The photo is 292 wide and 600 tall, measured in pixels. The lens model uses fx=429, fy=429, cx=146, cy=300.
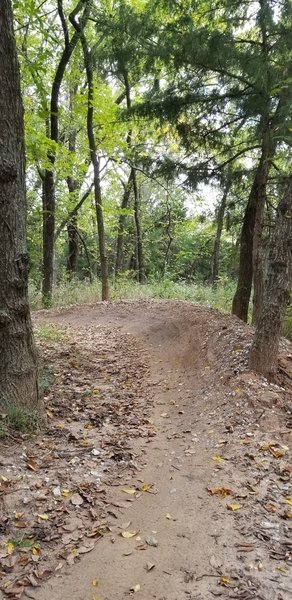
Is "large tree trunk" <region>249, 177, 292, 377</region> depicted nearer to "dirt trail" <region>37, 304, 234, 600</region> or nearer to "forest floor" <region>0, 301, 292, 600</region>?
"forest floor" <region>0, 301, 292, 600</region>

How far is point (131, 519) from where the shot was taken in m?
3.53

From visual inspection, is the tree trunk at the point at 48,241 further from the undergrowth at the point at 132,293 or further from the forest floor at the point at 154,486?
the forest floor at the point at 154,486

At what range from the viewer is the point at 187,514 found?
358 cm

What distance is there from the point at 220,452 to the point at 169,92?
657 cm

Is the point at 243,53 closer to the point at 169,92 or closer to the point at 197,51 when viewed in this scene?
the point at 197,51

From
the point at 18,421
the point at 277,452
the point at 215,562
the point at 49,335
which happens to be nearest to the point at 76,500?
the point at 18,421

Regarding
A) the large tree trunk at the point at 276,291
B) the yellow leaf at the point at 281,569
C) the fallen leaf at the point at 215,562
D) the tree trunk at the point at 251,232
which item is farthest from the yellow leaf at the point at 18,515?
the tree trunk at the point at 251,232

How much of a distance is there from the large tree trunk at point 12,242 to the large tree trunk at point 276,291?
295cm

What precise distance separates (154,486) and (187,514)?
1.66ft

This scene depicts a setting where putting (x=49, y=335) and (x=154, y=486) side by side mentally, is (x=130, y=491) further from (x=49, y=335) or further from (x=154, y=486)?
(x=49, y=335)

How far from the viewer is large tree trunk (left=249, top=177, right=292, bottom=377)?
5457mm

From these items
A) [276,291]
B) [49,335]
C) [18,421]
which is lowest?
[18,421]

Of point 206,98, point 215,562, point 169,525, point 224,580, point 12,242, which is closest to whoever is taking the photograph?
point 224,580

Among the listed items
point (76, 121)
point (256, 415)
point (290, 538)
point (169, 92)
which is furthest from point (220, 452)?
point (76, 121)
